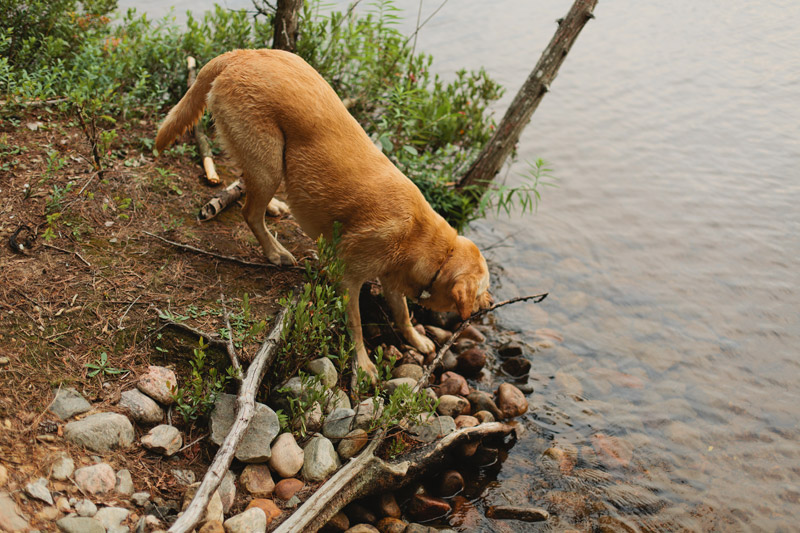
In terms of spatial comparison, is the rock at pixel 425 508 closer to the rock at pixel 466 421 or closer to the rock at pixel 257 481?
the rock at pixel 466 421

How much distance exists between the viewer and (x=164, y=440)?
3168mm

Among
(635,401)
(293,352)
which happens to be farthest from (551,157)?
(293,352)

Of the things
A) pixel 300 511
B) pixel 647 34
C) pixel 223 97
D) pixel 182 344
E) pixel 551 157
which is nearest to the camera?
pixel 300 511

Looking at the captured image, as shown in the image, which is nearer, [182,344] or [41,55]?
[182,344]

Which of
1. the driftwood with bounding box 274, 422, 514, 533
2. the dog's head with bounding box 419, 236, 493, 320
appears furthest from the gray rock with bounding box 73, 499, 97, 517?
the dog's head with bounding box 419, 236, 493, 320

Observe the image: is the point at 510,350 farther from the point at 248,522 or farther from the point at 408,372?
the point at 248,522

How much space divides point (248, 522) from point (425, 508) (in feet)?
3.82

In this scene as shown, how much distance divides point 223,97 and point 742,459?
4560 millimetres

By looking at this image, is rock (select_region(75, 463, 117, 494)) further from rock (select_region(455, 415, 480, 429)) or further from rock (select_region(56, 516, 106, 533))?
rock (select_region(455, 415, 480, 429))

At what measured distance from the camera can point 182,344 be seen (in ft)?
12.1

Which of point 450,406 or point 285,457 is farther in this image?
point 450,406

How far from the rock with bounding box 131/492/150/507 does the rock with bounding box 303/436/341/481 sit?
826 mm

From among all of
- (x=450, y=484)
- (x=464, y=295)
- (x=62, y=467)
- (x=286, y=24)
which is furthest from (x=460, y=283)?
(x=286, y=24)

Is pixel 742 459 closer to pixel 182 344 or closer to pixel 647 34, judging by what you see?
pixel 182 344
